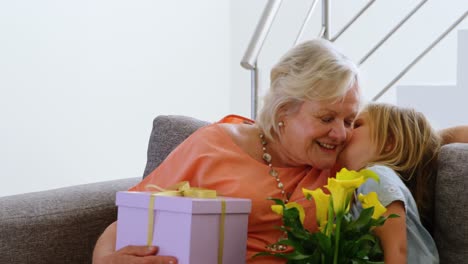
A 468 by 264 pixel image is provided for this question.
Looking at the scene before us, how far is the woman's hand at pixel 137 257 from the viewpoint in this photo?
1.51 m

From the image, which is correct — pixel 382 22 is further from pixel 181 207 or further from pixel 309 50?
pixel 181 207

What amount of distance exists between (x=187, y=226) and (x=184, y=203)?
44 mm

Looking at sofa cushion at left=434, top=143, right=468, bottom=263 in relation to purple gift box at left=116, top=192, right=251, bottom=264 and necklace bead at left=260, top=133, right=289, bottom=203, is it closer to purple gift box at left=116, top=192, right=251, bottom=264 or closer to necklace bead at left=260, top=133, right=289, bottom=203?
necklace bead at left=260, top=133, right=289, bottom=203

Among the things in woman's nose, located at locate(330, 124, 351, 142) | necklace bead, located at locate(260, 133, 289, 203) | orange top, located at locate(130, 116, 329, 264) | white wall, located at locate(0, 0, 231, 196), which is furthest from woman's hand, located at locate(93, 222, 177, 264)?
white wall, located at locate(0, 0, 231, 196)

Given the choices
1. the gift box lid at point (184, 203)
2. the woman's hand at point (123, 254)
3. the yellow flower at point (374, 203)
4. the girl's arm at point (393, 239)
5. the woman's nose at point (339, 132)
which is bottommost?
the woman's hand at point (123, 254)

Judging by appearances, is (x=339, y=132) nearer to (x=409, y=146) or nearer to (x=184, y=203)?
(x=409, y=146)

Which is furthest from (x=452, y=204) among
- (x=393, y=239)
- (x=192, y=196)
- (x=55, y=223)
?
(x=55, y=223)

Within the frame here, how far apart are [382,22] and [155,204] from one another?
3437 millimetres

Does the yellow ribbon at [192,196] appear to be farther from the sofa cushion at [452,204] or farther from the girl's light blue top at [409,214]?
the sofa cushion at [452,204]

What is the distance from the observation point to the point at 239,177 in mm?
1875

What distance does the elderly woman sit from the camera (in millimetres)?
1819

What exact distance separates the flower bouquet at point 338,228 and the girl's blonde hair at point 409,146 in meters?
0.36

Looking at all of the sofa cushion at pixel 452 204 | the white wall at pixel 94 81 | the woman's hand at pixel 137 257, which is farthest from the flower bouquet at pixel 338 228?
the white wall at pixel 94 81

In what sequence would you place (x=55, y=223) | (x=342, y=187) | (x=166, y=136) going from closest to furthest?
(x=342, y=187) → (x=55, y=223) → (x=166, y=136)
